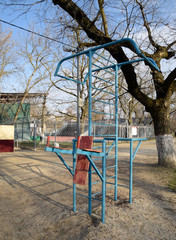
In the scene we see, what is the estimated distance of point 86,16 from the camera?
5910mm

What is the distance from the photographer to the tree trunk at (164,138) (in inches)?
269

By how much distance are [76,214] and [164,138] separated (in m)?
4.65

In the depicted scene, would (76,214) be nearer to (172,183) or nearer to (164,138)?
(172,183)

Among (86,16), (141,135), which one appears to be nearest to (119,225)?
(86,16)

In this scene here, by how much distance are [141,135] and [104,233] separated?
79.6 ft

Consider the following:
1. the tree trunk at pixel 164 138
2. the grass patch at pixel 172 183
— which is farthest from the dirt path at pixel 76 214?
the tree trunk at pixel 164 138

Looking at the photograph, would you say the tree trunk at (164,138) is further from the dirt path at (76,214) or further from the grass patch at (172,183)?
the dirt path at (76,214)

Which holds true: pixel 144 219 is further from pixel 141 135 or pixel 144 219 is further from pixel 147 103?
pixel 141 135

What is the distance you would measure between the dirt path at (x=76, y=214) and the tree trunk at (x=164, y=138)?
5.26ft

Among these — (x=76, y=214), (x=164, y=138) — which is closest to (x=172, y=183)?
(x=164, y=138)

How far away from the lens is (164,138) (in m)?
6.87

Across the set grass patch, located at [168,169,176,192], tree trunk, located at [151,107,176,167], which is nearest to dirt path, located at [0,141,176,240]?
grass patch, located at [168,169,176,192]

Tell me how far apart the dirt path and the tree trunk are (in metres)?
1.60

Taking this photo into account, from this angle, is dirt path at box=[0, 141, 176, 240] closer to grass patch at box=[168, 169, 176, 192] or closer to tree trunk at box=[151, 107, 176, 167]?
grass patch at box=[168, 169, 176, 192]
